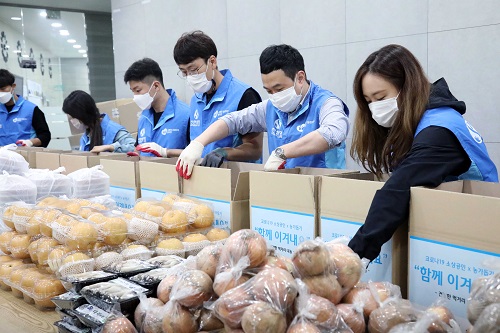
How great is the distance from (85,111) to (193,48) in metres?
1.30

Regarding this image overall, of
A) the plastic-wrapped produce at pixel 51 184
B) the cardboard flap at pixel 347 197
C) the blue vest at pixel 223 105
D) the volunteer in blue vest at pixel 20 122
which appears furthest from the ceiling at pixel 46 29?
the cardboard flap at pixel 347 197

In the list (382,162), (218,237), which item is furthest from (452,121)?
(218,237)

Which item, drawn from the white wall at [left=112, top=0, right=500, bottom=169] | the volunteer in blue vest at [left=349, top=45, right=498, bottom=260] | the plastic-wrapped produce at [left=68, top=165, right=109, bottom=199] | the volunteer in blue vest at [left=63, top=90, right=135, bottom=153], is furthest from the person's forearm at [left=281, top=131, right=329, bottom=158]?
the white wall at [left=112, top=0, right=500, bottom=169]

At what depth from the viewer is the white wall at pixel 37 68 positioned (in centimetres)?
845

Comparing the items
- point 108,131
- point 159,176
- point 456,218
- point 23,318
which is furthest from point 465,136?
point 108,131

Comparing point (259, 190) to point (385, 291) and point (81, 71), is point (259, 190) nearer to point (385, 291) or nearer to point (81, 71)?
point (385, 291)

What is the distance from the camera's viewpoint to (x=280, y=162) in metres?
2.13

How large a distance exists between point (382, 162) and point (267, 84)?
771 millimetres

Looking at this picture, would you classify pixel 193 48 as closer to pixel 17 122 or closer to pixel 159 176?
pixel 159 176

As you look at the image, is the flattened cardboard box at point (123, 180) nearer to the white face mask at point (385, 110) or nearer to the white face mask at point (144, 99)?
the white face mask at point (144, 99)

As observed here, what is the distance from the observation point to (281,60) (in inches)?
92.3

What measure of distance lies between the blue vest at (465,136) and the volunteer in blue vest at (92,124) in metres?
2.44

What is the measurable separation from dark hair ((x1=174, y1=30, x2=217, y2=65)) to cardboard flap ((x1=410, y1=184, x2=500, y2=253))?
67.6 inches

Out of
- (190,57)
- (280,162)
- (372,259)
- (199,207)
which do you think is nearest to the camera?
(372,259)
